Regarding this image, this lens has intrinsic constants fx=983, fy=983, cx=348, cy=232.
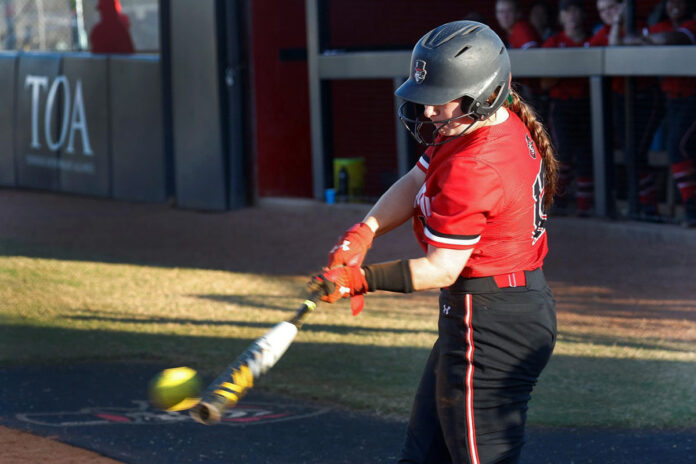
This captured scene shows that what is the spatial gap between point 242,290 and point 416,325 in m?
1.82

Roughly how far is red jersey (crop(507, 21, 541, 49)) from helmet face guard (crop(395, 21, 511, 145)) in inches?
287

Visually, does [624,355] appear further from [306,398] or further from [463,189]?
[463,189]

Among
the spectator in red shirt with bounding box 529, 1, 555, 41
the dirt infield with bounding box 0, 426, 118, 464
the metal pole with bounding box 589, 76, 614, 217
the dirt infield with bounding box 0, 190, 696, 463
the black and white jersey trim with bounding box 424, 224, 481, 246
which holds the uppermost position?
the spectator in red shirt with bounding box 529, 1, 555, 41

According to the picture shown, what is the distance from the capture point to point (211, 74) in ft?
39.0

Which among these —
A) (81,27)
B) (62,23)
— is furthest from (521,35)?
(62,23)

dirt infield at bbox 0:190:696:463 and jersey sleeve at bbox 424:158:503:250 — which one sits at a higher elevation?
jersey sleeve at bbox 424:158:503:250

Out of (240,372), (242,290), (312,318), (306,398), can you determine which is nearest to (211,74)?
(242,290)

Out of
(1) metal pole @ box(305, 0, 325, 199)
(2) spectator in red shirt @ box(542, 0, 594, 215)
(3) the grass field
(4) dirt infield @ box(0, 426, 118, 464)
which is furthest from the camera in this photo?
(1) metal pole @ box(305, 0, 325, 199)

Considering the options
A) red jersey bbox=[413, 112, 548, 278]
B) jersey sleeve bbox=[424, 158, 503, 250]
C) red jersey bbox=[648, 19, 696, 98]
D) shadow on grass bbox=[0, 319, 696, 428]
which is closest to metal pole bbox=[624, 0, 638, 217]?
red jersey bbox=[648, 19, 696, 98]

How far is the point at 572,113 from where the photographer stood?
9.71 meters

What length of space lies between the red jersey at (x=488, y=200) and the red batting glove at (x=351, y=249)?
173 millimetres

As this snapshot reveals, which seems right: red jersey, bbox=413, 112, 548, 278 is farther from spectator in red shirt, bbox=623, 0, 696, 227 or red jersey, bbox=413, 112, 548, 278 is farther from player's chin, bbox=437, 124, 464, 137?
spectator in red shirt, bbox=623, 0, 696, 227

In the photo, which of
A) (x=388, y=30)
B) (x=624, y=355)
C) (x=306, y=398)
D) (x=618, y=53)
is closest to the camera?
(x=306, y=398)

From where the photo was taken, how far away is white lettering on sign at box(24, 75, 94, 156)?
13.7 m
